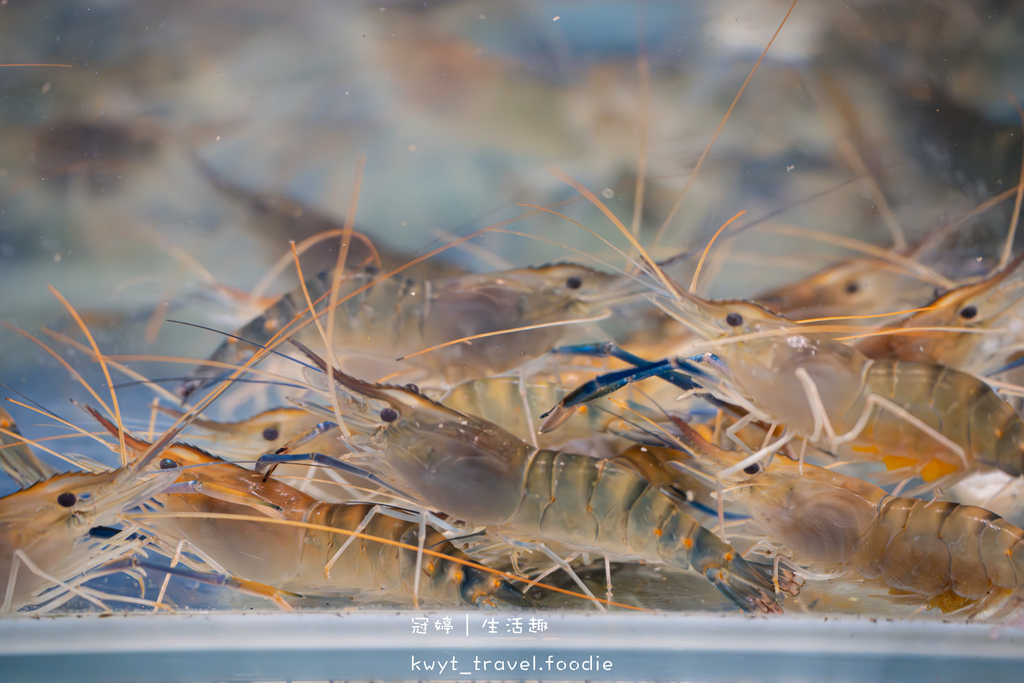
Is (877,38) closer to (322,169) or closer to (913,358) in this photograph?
(913,358)

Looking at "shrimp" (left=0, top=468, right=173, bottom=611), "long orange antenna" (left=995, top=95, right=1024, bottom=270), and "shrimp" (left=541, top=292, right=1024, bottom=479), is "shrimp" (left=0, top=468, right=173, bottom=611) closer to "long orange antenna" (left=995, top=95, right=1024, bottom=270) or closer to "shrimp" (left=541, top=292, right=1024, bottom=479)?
"shrimp" (left=541, top=292, right=1024, bottom=479)

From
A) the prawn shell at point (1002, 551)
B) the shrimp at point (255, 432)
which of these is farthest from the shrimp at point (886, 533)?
the shrimp at point (255, 432)

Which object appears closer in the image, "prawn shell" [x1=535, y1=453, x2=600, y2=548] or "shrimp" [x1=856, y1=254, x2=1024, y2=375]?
"prawn shell" [x1=535, y1=453, x2=600, y2=548]

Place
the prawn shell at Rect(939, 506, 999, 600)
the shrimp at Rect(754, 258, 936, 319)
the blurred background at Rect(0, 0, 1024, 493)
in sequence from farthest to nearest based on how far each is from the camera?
the shrimp at Rect(754, 258, 936, 319) < the blurred background at Rect(0, 0, 1024, 493) < the prawn shell at Rect(939, 506, 999, 600)

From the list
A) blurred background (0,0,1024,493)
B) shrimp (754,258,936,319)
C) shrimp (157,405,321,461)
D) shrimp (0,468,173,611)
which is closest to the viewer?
shrimp (0,468,173,611)

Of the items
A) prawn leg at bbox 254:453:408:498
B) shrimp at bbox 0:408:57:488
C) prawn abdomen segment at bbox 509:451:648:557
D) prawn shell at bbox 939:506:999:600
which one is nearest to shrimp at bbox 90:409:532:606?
prawn leg at bbox 254:453:408:498

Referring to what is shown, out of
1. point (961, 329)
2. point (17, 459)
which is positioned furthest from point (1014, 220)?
point (17, 459)

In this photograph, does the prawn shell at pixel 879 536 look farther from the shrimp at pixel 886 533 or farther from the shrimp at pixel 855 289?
the shrimp at pixel 855 289

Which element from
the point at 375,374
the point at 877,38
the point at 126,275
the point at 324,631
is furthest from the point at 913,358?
the point at 126,275

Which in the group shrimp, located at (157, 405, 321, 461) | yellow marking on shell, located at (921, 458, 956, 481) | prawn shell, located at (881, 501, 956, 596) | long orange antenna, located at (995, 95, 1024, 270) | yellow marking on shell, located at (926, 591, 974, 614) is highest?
long orange antenna, located at (995, 95, 1024, 270)
